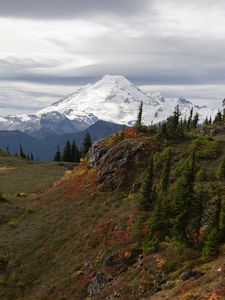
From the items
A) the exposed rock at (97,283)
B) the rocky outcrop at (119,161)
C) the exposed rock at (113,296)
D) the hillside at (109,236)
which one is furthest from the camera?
the rocky outcrop at (119,161)

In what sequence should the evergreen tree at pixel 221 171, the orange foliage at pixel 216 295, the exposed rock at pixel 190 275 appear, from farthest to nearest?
1. the evergreen tree at pixel 221 171
2. the exposed rock at pixel 190 275
3. the orange foliage at pixel 216 295

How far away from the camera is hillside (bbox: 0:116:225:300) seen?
3603 centimetres

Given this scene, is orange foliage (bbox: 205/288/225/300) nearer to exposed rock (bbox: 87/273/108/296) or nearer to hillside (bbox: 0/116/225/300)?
hillside (bbox: 0/116/225/300)

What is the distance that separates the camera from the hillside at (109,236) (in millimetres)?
36031

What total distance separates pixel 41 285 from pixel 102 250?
24.0ft

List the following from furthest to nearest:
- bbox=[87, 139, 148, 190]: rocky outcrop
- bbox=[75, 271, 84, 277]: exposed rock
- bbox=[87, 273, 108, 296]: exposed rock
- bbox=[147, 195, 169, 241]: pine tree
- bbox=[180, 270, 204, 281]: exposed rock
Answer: bbox=[87, 139, 148, 190]: rocky outcrop
bbox=[75, 271, 84, 277]: exposed rock
bbox=[147, 195, 169, 241]: pine tree
bbox=[87, 273, 108, 296]: exposed rock
bbox=[180, 270, 204, 281]: exposed rock

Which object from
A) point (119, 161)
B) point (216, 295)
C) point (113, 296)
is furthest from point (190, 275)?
point (119, 161)

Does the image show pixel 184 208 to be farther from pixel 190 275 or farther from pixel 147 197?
pixel 147 197

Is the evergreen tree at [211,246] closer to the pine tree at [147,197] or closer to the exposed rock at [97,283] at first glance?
the exposed rock at [97,283]

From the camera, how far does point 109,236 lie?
46781 millimetres

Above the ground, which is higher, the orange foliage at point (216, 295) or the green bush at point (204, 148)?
the green bush at point (204, 148)

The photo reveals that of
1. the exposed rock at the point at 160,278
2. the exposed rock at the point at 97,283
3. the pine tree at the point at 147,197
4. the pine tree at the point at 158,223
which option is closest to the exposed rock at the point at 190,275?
the exposed rock at the point at 160,278

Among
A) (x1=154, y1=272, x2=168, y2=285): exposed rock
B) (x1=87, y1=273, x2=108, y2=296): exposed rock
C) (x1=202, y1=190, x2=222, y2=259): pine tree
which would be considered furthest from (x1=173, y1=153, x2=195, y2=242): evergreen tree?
(x1=87, y1=273, x2=108, y2=296): exposed rock

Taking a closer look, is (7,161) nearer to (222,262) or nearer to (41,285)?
(41,285)
